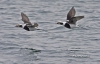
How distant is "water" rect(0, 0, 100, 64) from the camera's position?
1814 centimetres

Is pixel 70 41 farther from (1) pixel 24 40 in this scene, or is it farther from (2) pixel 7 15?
(2) pixel 7 15

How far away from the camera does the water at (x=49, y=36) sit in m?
18.1

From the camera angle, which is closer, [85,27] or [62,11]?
[85,27]

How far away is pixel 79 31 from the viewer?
74.9 ft

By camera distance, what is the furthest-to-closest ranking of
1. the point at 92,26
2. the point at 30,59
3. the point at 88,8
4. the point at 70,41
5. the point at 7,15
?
the point at 88,8
the point at 7,15
the point at 92,26
the point at 70,41
the point at 30,59

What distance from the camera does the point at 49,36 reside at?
71.2 ft

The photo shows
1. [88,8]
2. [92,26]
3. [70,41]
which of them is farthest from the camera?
[88,8]

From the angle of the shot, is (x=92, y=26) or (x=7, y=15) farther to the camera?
(x=7, y=15)

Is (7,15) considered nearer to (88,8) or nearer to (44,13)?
(44,13)

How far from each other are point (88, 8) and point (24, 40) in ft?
25.3

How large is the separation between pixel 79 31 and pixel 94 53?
4.23 m

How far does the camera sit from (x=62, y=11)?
26.9 metres

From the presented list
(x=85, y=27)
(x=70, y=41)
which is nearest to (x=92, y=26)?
(x=85, y=27)

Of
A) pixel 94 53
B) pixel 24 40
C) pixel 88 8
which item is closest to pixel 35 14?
pixel 88 8
